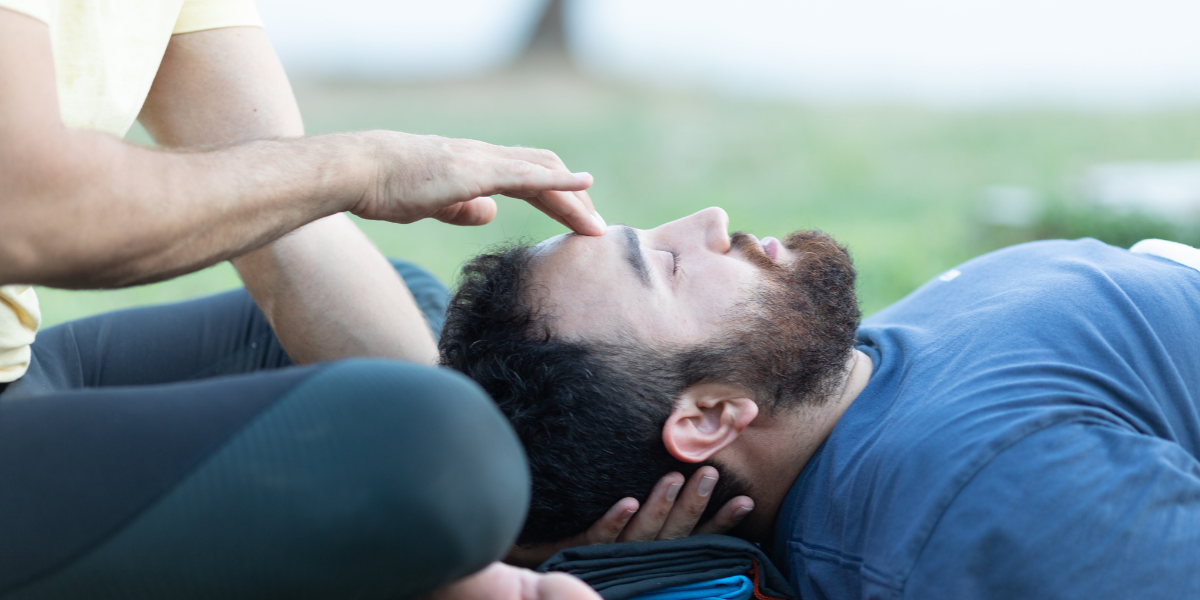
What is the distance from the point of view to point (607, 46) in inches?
684

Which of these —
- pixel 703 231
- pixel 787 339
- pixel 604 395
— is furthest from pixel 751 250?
pixel 604 395

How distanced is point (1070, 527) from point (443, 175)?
135cm

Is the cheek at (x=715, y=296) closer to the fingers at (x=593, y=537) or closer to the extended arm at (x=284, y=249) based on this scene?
the fingers at (x=593, y=537)

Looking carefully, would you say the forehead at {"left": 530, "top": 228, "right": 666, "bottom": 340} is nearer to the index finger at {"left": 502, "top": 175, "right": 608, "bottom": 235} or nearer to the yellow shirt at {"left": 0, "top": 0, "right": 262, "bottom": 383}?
the index finger at {"left": 502, "top": 175, "right": 608, "bottom": 235}

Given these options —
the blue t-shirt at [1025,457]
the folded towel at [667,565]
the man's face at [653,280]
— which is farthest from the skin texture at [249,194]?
the blue t-shirt at [1025,457]

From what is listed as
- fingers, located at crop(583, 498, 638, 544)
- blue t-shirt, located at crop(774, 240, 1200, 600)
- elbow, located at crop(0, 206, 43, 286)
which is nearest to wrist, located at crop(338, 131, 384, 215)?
elbow, located at crop(0, 206, 43, 286)

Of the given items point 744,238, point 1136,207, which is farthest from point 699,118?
point 744,238

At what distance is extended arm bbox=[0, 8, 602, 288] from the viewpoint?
1.48 metres

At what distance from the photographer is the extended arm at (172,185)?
148 cm

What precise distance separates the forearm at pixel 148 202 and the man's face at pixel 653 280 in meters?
0.56

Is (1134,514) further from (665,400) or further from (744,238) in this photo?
(744,238)

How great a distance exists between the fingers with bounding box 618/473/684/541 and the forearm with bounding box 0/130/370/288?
896 mm

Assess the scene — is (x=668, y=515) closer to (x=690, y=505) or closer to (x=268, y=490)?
(x=690, y=505)

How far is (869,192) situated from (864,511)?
296 inches
